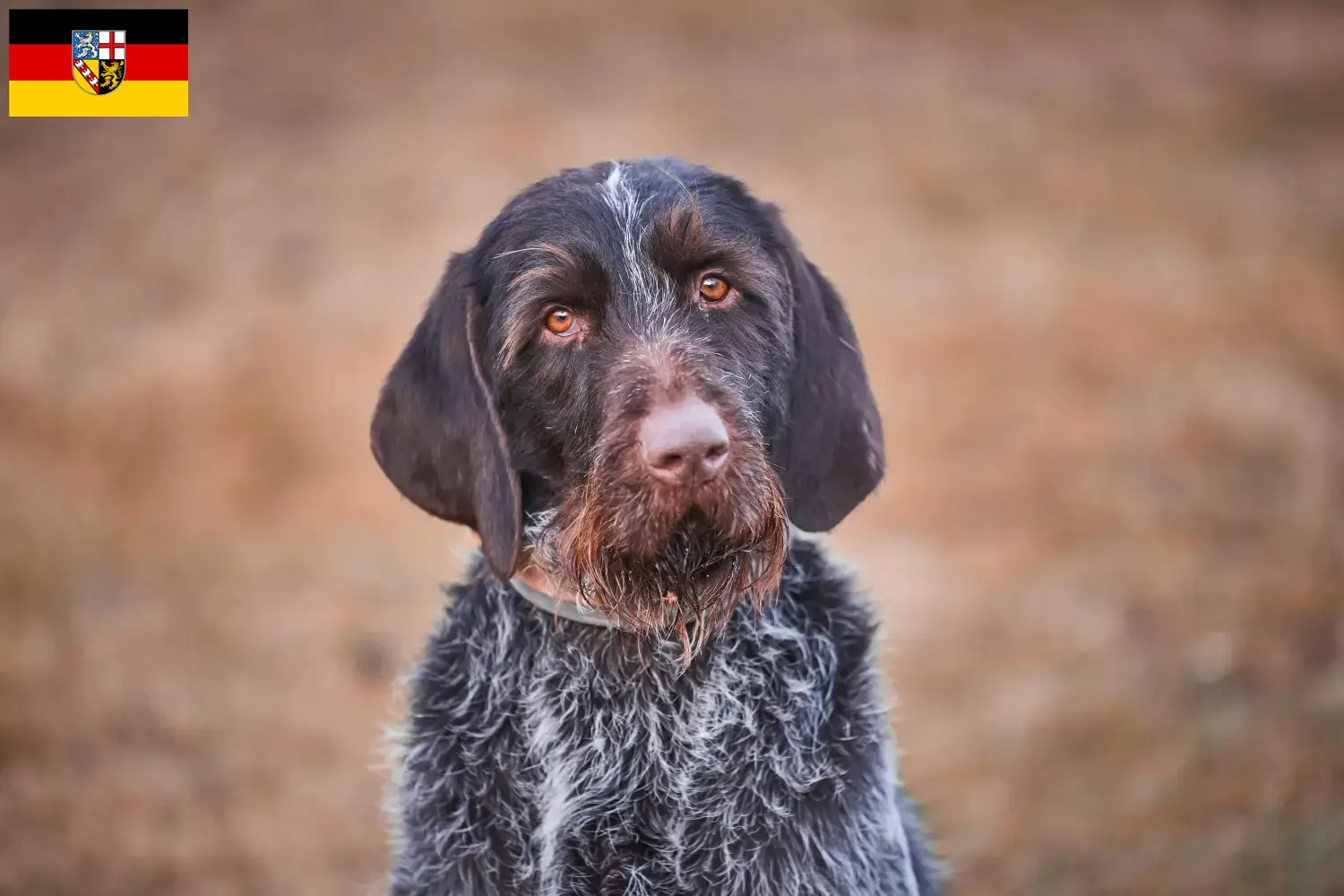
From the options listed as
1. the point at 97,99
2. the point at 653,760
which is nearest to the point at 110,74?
the point at 97,99

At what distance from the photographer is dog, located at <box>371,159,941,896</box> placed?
258 cm

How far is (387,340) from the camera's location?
12852mm

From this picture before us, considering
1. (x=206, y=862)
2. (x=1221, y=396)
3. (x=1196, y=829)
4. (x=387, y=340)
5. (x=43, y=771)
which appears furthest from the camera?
(x=387, y=340)

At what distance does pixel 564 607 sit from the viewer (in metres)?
2.82

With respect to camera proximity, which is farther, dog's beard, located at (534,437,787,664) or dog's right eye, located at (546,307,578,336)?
dog's right eye, located at (546,307,578,336)

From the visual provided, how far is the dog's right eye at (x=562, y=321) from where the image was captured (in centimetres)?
265

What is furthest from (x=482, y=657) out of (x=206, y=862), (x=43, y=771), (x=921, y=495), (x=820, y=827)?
(x=921, y=495)

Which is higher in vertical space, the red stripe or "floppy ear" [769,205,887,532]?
the red stripe

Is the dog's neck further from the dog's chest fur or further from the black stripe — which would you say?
the black stripe

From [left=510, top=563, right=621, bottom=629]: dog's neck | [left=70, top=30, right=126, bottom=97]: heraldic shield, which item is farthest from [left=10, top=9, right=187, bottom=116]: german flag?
[left=510, top=563, right=621, bottom=629]: dog's neck

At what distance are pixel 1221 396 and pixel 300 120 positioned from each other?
38.2 feet

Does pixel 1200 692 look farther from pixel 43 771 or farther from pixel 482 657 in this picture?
pixel 43 771

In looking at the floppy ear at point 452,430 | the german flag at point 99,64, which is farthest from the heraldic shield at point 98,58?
the floppy ear at point 452,430

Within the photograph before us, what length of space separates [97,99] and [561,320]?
4.10m
